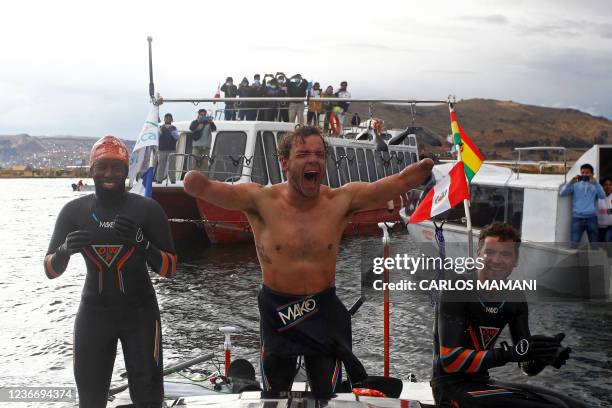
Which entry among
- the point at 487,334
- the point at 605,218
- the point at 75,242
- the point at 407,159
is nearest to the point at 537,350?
the point at 487,334

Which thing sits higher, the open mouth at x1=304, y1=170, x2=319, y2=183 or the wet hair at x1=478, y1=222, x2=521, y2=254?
the open mouth at x1=304, y1=170, x2=319, y2=183

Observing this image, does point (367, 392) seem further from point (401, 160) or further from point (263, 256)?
point (401, 160)

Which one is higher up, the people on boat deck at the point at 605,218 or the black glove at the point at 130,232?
the black glove at the point at 130,232

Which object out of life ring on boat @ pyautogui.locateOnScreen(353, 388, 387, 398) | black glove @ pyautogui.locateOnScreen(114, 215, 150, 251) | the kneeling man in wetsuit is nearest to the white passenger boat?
life ring on boat @ pyautogui.locateOnScreen(353, 388, 387, 398)

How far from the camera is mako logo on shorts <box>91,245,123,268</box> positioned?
4613mm

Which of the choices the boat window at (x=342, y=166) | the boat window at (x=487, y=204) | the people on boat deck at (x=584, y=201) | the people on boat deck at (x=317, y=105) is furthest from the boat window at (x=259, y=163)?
the people on boat deck at (x=584, y=201)

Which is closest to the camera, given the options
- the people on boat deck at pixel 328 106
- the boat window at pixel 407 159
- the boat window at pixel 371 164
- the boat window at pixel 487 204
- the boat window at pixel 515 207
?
the boat window at pixel 515 207

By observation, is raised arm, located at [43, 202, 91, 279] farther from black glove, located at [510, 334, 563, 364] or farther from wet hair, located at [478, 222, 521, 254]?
black glove, located at [510, 334, 563, 364]

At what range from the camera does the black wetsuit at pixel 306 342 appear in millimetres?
3891

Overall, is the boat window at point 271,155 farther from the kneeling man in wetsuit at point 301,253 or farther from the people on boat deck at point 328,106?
the kneeling man in wetsuit at point 301,253

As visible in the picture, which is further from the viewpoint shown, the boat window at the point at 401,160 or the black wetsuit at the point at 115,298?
the boat window at the point at 401,160

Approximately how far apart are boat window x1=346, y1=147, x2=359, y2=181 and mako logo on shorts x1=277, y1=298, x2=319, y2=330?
88.3ft

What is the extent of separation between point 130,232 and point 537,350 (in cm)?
278

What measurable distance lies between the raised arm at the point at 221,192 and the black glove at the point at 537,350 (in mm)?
1855
